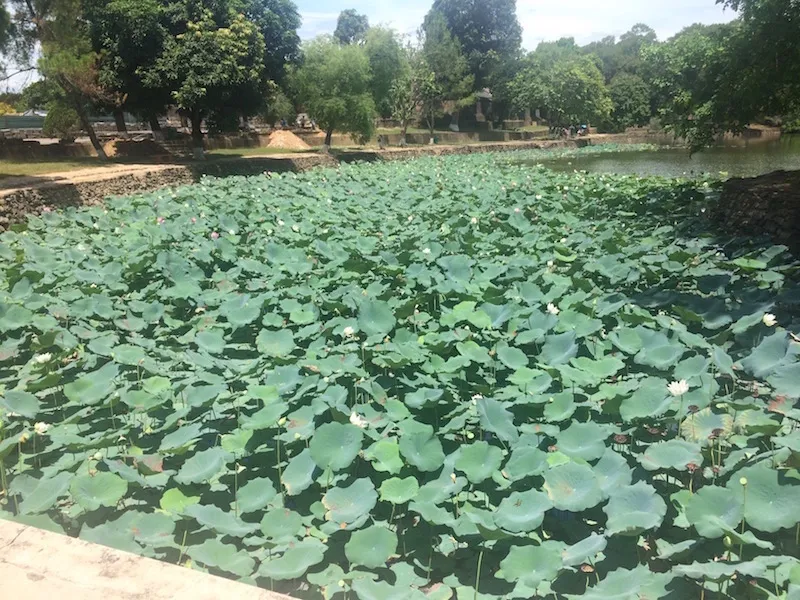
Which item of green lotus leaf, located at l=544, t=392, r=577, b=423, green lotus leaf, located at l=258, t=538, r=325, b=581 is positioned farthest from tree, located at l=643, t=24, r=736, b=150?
green lotus leaf, located at l=258, t=538, r=325, b=581

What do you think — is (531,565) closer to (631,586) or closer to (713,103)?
(631,586)

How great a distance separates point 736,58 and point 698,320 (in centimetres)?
603

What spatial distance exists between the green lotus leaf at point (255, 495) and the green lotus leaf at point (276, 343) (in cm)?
111

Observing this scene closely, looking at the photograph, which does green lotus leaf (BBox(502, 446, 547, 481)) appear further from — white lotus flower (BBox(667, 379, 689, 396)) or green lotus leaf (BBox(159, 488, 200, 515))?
green lotus leaf (BBox(159, 488, 200, 515))

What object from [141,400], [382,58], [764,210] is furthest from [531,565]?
[382,58]

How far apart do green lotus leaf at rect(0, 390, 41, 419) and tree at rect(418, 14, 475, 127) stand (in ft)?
113

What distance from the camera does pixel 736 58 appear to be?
764 cm

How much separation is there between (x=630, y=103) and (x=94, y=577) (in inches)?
1947

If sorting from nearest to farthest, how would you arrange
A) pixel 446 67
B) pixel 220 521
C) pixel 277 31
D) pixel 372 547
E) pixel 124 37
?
1. pixel 372 547
2. pixel 220 521
3. pixel 124 37
4. pixel 277 31
5. pixel 446 67

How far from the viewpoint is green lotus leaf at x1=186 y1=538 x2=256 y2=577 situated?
5.73 feet

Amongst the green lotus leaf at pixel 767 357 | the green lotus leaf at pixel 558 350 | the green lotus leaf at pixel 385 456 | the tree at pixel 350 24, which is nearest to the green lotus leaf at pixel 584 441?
the green lotus leaf at pixel 385 456

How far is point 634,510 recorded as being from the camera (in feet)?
5.78

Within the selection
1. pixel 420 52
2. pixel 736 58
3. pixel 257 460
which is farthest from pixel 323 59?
pixel 257 460

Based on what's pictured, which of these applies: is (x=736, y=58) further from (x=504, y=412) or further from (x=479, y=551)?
(x=479, y=551)
